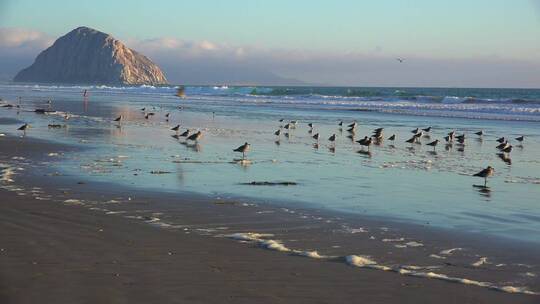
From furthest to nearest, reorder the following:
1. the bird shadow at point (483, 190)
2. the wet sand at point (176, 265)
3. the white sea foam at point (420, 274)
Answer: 1. the bird shadow at point (483, 190)
2. the white sea foam at point (420, 274)
3. the wet sand at point (176, 265)

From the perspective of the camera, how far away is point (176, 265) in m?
6.95

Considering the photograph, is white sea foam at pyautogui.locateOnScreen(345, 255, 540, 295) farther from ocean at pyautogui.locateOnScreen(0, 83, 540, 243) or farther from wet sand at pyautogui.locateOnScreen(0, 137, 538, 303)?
ocean at pyautogui.locateOnScreen(0, 83, 540, 243)

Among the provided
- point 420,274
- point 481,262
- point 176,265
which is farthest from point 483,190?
point 176,265

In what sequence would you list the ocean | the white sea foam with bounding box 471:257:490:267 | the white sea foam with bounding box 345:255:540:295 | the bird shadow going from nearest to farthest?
the white sea foam with bounding box 345:255:540:295 → the white sea foam with bounding box 471:257:490:267 → the ocean → the bird shadow

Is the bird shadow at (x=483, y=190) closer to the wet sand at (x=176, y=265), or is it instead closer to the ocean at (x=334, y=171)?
the ocean at (x=334, y=171)

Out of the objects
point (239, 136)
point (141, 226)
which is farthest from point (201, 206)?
point (239, 136)

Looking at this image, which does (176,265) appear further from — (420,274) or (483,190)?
(483,190)

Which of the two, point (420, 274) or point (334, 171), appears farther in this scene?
point (334, 171)

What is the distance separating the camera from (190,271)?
674 cm

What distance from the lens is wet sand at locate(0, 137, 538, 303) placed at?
6.02 metres

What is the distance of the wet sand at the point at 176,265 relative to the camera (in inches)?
237

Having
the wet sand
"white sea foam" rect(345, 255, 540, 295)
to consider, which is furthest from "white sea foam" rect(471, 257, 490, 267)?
"white sea foam" rect(345, 255, 540, 295)

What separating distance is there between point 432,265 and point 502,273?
0.72 metres

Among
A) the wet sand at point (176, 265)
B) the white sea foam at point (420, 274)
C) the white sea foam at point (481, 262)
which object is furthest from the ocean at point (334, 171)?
the white sea foam at point (420, 274)
